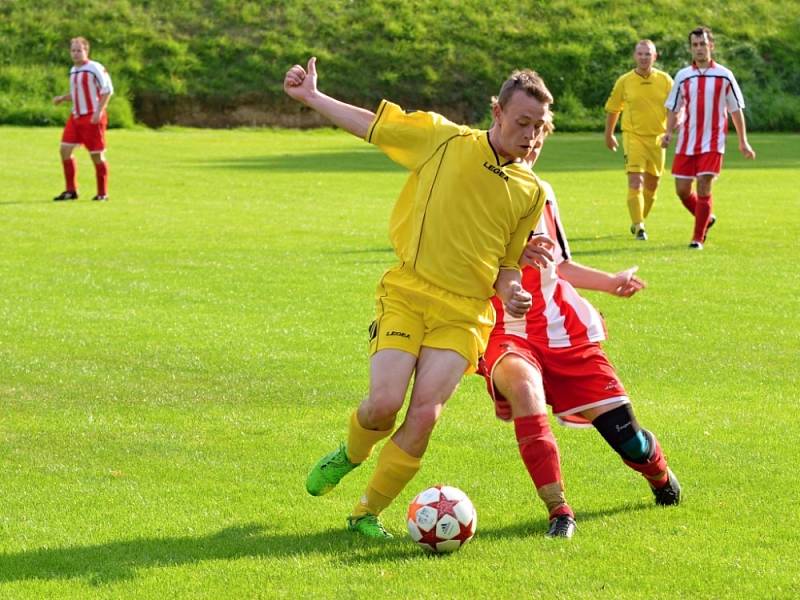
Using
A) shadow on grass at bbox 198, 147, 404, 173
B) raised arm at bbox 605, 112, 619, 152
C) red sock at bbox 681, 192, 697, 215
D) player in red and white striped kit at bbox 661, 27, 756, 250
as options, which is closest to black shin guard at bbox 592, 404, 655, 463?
player in red and white striped kit at bbox 661, 27, 756, 250

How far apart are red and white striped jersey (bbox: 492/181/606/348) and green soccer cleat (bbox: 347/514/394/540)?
1.07 metres

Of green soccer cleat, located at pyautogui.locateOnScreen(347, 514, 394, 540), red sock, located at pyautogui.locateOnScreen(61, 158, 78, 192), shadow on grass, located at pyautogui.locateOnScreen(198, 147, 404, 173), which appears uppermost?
green soccer cleat, located at pyautogui.locateOnScreen(347, 514, 394, 540)

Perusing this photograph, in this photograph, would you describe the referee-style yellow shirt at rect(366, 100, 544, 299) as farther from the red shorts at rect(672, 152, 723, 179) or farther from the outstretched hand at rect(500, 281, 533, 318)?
the red shorts at rect(672, 152, 723, 179)

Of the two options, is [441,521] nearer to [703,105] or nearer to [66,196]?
[703,105]

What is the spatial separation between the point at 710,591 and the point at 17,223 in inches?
556

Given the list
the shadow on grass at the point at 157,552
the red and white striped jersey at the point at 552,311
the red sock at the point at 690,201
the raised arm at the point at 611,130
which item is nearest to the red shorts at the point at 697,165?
the red sock at the point at 690,201

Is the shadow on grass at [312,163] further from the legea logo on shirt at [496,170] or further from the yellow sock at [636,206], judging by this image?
the legea logo on shirt at [496,170]

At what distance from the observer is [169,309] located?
1162 centimetres

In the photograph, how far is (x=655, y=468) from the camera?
6.18m

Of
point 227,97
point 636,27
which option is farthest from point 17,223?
point 636,27

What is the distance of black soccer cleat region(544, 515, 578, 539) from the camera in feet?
18.7

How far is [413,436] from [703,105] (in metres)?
11.6

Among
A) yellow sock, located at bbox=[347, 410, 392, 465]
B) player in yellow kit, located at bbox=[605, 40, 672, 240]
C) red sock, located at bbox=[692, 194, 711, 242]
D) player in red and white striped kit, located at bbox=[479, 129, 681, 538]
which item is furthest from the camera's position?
player in yellow kit, located at bbox=[605, 40, 672, 240]

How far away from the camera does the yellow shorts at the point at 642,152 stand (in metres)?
17.6
